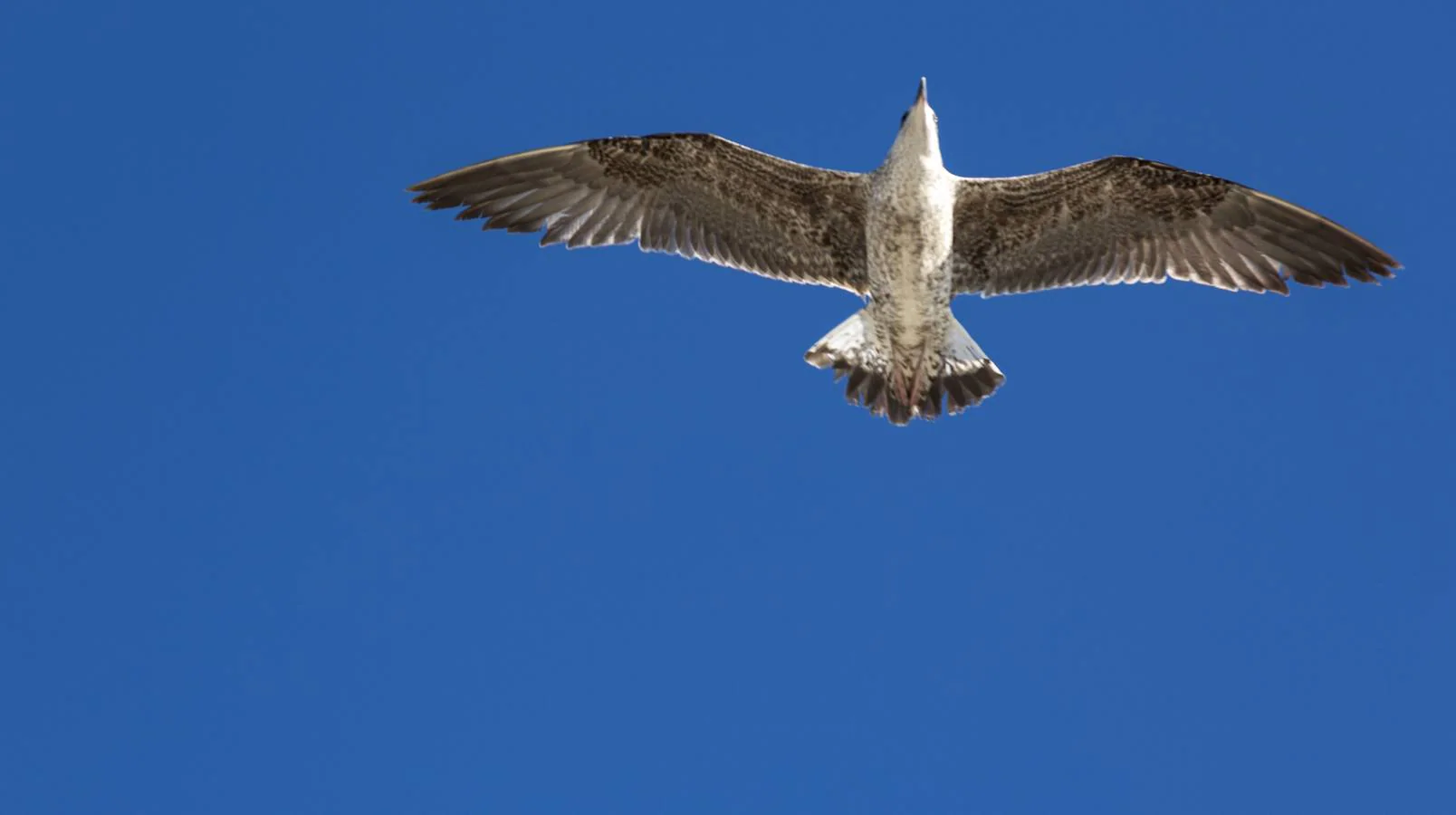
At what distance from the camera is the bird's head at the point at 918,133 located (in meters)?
9.99

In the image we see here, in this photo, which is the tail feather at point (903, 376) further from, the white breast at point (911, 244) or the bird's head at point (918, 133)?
the bird's head at point (918, 133)

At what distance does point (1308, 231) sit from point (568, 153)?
16.9 feet

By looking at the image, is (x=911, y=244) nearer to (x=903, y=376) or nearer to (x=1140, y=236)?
(x=903, y=376)

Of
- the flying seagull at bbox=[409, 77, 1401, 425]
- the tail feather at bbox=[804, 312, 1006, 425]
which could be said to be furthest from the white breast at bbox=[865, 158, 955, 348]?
the tail feather at bbox=[804, 312, 1006, 425]

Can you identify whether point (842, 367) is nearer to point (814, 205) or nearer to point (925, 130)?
point (814, 205)

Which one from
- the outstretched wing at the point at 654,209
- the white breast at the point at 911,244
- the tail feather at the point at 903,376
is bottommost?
the tail feather at the point at 903,376

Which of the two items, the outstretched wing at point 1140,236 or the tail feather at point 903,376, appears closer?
the outstretched wing at point 1140,236

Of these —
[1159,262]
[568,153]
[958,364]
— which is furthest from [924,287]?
[568,153]

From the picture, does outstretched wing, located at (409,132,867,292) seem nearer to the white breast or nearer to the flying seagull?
the flying seagull

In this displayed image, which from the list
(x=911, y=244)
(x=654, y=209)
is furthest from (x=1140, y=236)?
(x=654, y=209)

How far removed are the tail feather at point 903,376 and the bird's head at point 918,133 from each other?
1.36 metres

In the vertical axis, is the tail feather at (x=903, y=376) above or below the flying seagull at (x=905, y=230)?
below

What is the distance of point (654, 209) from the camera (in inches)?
434

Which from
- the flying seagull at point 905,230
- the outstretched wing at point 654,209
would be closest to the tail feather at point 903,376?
the flying seagull at point 905,230
